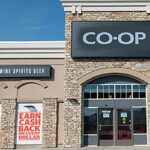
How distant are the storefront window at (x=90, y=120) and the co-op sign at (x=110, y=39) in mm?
3638

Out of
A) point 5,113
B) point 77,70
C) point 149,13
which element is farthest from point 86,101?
point 149,13

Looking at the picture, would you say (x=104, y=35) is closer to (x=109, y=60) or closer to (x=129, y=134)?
(x=109, y=60)

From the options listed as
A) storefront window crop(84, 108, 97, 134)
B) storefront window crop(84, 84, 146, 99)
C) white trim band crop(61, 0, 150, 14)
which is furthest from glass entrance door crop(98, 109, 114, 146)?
white trim band crop(61, 0, 150, 14)

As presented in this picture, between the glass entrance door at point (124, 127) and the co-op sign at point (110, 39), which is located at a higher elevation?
the co-op sign at point (110, 39)

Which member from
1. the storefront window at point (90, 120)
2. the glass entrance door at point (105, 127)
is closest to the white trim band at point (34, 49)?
the storefront window at point (90, 120)

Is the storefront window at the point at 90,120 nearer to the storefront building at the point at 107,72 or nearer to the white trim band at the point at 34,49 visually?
the storefront building at the point at 107,72

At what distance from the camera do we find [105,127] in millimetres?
22922

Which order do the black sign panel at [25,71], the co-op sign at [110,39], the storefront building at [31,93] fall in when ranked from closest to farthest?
the co-op sign at [110,39] → the storefront building at [31,93] → the black sign panel at [25,71]

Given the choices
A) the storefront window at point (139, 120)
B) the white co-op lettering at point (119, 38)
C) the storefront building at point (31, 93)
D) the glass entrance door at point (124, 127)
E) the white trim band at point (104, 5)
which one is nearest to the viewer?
the glass entrance door at point (124, 127)

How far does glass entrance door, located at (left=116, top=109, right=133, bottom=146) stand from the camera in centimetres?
2270

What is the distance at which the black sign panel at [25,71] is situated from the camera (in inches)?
947

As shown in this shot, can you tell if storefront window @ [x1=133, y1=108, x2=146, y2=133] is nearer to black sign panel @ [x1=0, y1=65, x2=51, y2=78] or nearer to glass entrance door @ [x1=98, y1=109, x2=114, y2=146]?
glass entrance door @ [x1=98, y1=109, x2=114, y2=146]

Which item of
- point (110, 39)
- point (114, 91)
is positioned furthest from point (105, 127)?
point (110, 39)

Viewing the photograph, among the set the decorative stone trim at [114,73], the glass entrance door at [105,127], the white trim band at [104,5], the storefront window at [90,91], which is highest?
the white trim band at [104,5]
